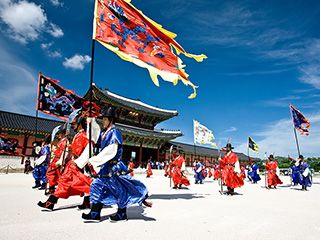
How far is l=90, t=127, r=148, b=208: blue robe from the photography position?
11.7 feet

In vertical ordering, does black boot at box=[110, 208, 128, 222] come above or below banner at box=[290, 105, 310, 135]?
below

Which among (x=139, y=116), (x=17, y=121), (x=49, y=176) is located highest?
(x=139, y=116)

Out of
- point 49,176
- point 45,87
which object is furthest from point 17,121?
point 49,176

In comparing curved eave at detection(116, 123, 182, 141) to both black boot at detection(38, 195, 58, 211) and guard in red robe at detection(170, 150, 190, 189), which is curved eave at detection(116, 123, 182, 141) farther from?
black boot at detection(38, 195, 58, 211)

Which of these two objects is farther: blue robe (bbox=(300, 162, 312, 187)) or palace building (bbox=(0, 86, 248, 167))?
palace building (bbox=(0, 86, 248, 167))

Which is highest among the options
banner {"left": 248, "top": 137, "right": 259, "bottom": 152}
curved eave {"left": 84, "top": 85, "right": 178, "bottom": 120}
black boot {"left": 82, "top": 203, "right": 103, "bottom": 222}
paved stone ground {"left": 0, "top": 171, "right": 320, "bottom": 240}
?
curved eave {"left": 84, "top": 85, "right": 178, "bottom": 120}

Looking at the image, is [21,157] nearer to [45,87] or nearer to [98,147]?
[45,87]

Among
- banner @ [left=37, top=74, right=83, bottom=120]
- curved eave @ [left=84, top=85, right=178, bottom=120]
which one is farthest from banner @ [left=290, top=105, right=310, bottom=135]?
curved eave @ [left=84, top=85, right=178, bottom=120]

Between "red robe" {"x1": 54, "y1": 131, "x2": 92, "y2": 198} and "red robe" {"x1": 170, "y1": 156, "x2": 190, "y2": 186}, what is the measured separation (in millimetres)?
6396

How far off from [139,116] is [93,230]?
2987 cm

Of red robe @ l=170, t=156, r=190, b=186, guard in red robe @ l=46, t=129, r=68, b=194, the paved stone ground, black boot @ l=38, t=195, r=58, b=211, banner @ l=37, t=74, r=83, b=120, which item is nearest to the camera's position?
the paved stone ground

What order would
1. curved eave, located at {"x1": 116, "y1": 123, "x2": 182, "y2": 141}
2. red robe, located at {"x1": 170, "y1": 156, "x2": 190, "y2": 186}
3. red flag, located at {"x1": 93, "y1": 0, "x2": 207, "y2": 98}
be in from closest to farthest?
red flag, located at {"x1": 93, "y1": 0, "x2": 207, "y2": 98}
red robe, located at {"x1": 170, "y1": 156, "x2": 190, "y2": 186}
curved eave, located at {"x1": 116, "y1": 123, "x2": 182, "y2": 141}

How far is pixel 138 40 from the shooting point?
5.88 metres

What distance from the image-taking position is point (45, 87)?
8797mm
